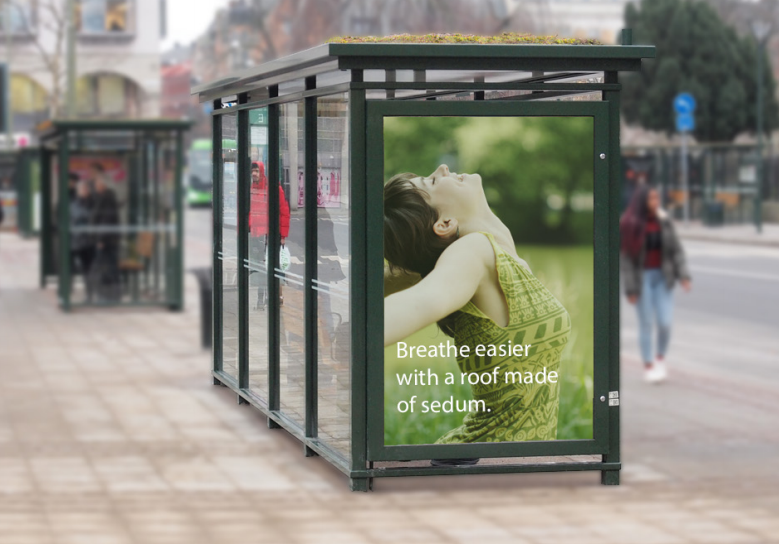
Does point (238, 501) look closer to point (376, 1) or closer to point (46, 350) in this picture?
point (46, 350)

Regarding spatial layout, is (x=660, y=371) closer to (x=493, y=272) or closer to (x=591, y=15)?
(x=493, y=272)

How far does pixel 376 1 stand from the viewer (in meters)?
26.8

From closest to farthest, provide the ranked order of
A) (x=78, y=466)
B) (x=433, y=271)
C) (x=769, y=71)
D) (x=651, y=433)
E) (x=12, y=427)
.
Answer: (x=433, y=271)
(x=78, y=466)
(x=12, y=427)
(x=651, y=433)
(x=769, y=71)

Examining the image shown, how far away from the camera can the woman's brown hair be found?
255 centimetres

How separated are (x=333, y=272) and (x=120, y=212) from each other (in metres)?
15.6

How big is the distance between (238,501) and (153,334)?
12111 millimetres

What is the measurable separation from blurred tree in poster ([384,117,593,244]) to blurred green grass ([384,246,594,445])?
0.15ft

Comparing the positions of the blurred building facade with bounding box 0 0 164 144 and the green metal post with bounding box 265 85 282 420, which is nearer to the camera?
the green metal post with bounding box 265 85 282 420

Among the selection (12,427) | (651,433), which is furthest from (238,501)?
(651,433)

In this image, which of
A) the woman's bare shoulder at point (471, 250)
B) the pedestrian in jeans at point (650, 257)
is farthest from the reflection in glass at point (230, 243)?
the pedestrian in jeans at point (650, 257)

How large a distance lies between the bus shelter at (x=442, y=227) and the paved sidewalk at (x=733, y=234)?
31668mm

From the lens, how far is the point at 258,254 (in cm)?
299

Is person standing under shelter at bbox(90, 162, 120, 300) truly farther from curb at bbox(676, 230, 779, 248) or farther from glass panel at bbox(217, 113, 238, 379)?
curb at bbox(676, 230, 779, 248)

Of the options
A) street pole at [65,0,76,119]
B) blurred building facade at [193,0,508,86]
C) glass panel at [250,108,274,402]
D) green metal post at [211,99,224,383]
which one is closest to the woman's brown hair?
glass panel at [250,108,274,402]
